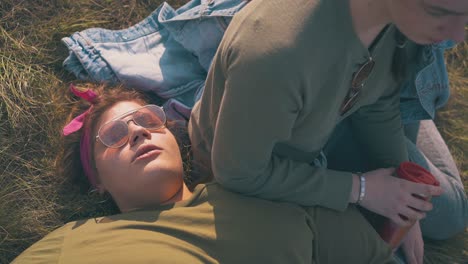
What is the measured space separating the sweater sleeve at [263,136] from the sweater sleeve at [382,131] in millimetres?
332

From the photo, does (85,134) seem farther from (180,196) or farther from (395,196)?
(395,196)

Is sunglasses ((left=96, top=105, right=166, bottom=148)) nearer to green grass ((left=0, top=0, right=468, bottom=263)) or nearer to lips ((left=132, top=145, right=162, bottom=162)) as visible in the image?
lips ((left=132, top=145, right=162, bottom=162))

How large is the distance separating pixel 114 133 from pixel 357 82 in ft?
3.87

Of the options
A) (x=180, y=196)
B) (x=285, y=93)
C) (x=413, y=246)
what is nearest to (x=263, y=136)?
(x=285, y=93)

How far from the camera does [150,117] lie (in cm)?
226

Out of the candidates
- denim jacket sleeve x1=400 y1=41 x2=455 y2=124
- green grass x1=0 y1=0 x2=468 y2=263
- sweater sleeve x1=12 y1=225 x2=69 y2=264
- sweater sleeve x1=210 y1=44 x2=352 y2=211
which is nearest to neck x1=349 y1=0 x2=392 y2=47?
sweater sleeve x1=210 y1=44 x2=352 y2=211

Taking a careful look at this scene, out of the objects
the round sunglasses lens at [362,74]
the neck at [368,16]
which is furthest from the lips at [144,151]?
the neck at [368,16]

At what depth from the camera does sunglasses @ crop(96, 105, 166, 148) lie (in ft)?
7.06

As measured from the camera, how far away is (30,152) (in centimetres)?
257

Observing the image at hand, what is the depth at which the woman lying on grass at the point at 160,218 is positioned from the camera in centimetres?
190

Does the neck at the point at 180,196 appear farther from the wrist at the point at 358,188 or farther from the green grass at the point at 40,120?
the wrist at the point at 358,188

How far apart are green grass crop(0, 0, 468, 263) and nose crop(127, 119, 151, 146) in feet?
1.86

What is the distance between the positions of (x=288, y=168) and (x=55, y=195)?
142 cm

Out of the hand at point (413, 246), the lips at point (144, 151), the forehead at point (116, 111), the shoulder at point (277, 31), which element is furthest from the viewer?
the hand at point (413, 246)
